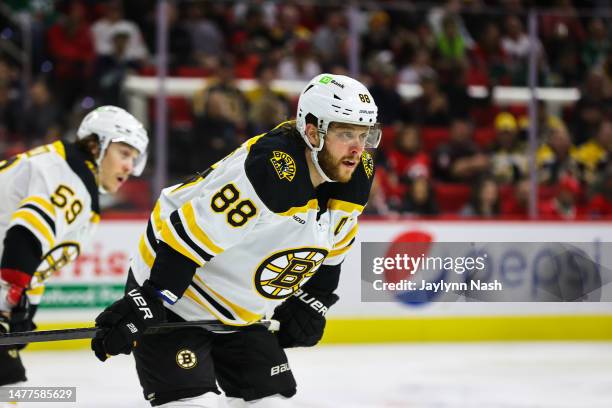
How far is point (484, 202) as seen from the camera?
670cm

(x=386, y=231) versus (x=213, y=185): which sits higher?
(x=213, y=185)

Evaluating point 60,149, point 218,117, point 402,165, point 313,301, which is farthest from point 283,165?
point 402,165

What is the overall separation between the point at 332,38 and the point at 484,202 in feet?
5.86

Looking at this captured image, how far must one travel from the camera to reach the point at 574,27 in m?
7.19

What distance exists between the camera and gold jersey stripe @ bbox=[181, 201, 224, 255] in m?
2.46

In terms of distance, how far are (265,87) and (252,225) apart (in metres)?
4.28

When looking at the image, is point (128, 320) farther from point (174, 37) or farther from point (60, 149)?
point (174, 37)

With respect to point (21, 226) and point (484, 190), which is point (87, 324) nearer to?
point (21, 226)

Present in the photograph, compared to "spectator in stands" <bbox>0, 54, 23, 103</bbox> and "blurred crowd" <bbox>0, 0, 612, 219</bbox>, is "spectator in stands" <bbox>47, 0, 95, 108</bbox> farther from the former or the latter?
"spectator in stands" <bbox>0, 54, 23, 103</bbox>

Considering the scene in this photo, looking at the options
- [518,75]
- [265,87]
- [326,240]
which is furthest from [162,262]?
[518,75]

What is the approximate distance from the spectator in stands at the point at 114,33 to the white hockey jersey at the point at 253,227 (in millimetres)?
4045

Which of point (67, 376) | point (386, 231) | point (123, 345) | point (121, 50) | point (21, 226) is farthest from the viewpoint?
point (121, 50)

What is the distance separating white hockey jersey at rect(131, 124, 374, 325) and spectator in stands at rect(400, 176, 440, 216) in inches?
145

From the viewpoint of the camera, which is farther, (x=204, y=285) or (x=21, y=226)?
(x=21, y=226)
